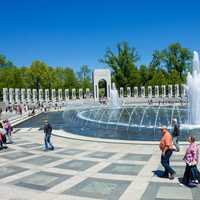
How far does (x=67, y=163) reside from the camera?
1235 centimetres

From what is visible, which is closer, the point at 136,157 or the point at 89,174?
the point at 89,174

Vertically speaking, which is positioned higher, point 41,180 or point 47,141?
point 47,141

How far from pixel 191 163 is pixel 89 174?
139 inches

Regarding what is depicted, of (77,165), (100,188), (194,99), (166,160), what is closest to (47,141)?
(77,165)

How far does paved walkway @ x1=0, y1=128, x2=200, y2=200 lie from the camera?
8516 mm

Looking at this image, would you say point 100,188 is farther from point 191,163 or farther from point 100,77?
point 100,77

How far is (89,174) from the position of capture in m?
10.6

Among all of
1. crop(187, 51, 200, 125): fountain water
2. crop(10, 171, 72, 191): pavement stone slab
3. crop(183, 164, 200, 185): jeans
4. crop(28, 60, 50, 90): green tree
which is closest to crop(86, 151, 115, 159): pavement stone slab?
crop(10, 171, 72, 191): pavement stone slab

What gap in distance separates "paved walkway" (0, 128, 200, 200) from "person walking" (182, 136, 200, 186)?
403 mm

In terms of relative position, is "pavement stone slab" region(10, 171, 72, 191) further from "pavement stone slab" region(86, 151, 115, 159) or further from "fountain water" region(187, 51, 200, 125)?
"fountain water" region(187, 51, 200, 125)

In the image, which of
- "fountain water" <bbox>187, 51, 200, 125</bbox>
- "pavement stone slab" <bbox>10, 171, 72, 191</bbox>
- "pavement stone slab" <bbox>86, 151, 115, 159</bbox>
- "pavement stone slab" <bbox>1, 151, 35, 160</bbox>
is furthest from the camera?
"fountain water" <bbox>187, 51, 200, 125</bbox>

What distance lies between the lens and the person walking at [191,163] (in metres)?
8.84

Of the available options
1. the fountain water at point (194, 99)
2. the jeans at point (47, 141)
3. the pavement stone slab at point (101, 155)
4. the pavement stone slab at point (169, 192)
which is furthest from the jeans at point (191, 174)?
the fountain water at point (194, 99)

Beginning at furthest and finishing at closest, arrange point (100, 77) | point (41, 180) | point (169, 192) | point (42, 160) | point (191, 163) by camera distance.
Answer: point (100, 77) < point (42, 160) < point (41, 180) < point (191, 163) < point (169, 192)
